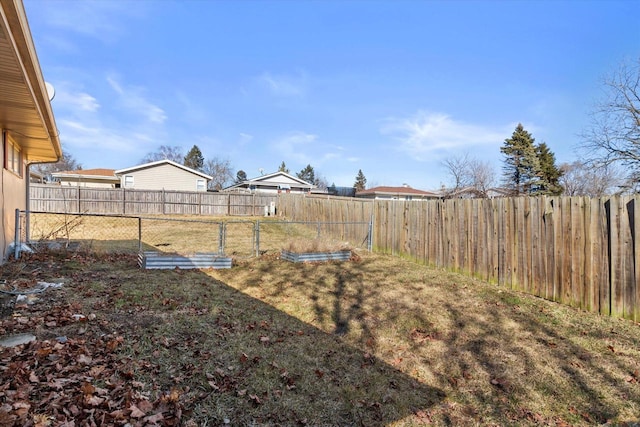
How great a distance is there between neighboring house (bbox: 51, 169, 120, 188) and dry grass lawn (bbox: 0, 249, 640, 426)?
28.5 meters

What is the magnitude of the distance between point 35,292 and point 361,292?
5261 millimetres

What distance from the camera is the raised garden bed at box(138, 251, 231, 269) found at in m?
7.43

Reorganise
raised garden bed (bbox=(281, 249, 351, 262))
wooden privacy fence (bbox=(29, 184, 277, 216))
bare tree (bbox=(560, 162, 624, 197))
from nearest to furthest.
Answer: raised garden bed (bbox=(281, 249, 351, 262)) < wooden privacy fence (bbox=(29, 184, 277, 216)) < bare tree (bbox=(560, 162, 624, 197))

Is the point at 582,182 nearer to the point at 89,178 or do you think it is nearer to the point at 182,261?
the point at 182,261

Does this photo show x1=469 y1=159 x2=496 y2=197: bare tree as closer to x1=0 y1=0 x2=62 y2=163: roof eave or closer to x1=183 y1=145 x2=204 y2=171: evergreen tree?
x1=0 y1=0 x2=62 y2=163: roof eave

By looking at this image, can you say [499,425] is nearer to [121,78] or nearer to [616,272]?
[616,272]

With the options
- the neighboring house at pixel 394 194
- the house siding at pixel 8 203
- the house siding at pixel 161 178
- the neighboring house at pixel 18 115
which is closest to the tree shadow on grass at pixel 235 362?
the house siding at pixel 8 203

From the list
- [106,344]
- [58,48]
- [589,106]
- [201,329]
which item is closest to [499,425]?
[201,329]

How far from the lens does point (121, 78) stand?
16.1m

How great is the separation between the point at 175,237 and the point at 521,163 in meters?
28.7


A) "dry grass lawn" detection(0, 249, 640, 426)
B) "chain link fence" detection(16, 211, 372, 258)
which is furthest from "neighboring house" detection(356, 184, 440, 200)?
"dry grass lawn" detection(0, 249, 640, 426)

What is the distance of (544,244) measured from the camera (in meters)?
5.95

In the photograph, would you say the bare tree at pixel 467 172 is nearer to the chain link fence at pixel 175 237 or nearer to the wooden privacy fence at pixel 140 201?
the wooden privacy fence at pixel 140 201

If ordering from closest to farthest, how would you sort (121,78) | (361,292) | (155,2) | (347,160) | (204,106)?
(361,292) → (155,2) → (121,78) → (204,106) → (347,160)
